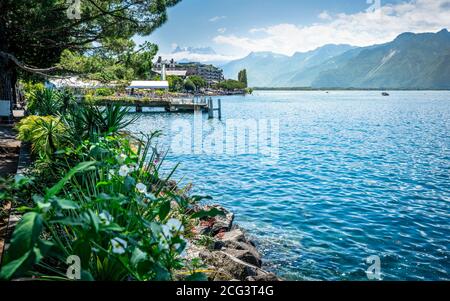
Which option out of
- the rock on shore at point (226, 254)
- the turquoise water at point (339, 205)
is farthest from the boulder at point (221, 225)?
the turquoise water at point (339, 205)

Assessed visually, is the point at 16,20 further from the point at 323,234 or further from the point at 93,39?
the point at 323,234

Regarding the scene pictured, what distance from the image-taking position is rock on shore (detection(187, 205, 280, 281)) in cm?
499

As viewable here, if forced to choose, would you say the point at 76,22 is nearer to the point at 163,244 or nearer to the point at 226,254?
the point at 226,254

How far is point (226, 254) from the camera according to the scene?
545 cm

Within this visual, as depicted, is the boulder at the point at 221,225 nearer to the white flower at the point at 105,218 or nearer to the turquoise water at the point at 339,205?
the turquoise water at the point at 339,205

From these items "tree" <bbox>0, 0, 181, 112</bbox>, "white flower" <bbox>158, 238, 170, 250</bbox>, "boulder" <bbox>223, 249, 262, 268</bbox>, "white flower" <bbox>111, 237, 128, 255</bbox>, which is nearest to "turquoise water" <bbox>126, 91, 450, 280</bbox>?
"boulder" <bbox>223, 249, 262, 268</bbox>

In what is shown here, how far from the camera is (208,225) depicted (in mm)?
8211

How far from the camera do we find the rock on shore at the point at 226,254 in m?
4.99

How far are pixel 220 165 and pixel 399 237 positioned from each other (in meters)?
10.2

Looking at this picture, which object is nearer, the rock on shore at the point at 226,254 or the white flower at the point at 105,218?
the white flower at the point at 105,218

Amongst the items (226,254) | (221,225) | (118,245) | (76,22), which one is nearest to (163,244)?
(118,245)

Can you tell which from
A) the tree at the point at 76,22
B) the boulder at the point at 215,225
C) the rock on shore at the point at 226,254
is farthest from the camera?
the tree at the point at 76,22

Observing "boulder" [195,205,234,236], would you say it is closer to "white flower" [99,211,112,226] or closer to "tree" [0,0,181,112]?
"white flower" [99,211,112,226]
